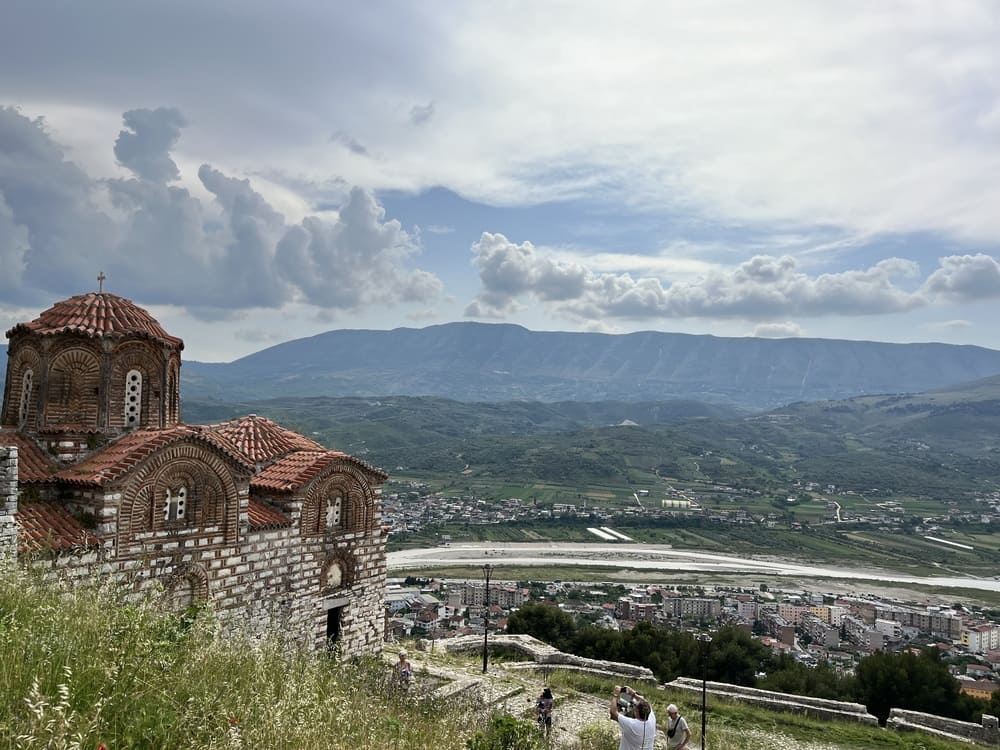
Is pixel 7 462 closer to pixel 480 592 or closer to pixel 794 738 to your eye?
pixel 794 738

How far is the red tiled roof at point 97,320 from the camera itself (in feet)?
46.7

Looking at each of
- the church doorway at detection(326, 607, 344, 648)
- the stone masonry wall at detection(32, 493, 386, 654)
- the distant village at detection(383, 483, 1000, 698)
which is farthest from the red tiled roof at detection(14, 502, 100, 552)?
the distant village at detection(383, 483, 1000, 698)

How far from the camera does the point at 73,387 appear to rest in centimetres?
1422

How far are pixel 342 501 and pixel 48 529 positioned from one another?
718cm

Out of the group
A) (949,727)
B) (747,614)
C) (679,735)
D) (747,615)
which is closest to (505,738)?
(679,735)

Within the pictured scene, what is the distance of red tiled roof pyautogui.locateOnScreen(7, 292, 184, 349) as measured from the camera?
14234mm

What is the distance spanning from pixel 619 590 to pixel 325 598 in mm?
53939

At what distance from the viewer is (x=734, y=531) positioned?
103750 millimetres

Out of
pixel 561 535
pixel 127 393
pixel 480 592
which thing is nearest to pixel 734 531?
pixel 561 535

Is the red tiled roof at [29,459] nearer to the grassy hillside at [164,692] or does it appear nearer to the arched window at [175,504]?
the arched window at [175,504]

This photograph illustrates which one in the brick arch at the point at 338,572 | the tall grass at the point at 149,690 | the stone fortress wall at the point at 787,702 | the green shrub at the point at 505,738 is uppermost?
the tall grass at the point at 149,690

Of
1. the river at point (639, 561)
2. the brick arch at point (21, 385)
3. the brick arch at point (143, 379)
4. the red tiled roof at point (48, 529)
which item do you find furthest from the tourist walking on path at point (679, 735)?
the river at point (639, 561)

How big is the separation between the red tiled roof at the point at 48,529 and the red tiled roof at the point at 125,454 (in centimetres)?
64

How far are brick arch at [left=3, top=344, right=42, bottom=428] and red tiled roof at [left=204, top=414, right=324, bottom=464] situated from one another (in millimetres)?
3944
